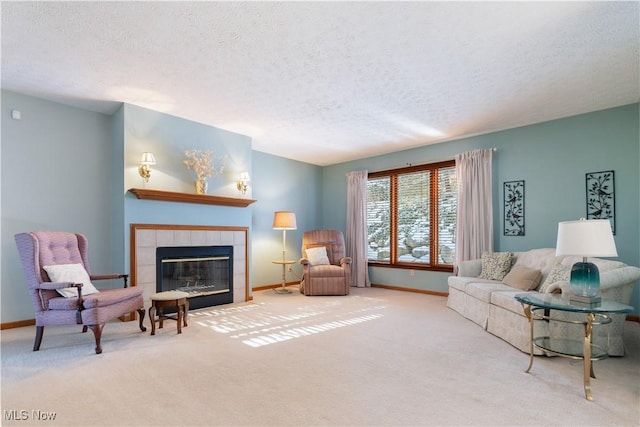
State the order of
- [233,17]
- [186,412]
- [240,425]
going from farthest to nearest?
[233,17] → [186,412] → [240,425]

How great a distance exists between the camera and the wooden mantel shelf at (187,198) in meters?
4.28

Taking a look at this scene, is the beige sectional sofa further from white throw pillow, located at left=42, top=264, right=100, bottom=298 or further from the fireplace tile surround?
white throw pillow, located at left=42, top=264, right=100, bottom=298

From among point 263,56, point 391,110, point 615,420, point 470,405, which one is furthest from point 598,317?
point 263,56

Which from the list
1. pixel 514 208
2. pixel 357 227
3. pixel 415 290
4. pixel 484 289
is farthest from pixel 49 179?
pixel 514 208

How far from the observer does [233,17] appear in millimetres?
2570

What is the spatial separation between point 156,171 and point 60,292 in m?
1.90

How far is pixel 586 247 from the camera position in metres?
2.60

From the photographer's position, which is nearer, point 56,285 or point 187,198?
point 56,285

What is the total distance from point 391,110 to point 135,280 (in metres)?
3.98

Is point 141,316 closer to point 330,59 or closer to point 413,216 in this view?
point 330,59

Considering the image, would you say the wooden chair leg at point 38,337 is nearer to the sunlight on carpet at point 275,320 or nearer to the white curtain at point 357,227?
the sunlight on carpet at point 275,320

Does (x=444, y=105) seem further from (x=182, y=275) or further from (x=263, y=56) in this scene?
(x=182, y=275)

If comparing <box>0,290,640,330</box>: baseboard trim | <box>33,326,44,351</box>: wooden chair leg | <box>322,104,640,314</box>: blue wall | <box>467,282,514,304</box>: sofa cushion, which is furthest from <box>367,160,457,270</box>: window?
<box>33,326,44,351</box>: wooden chair leg
